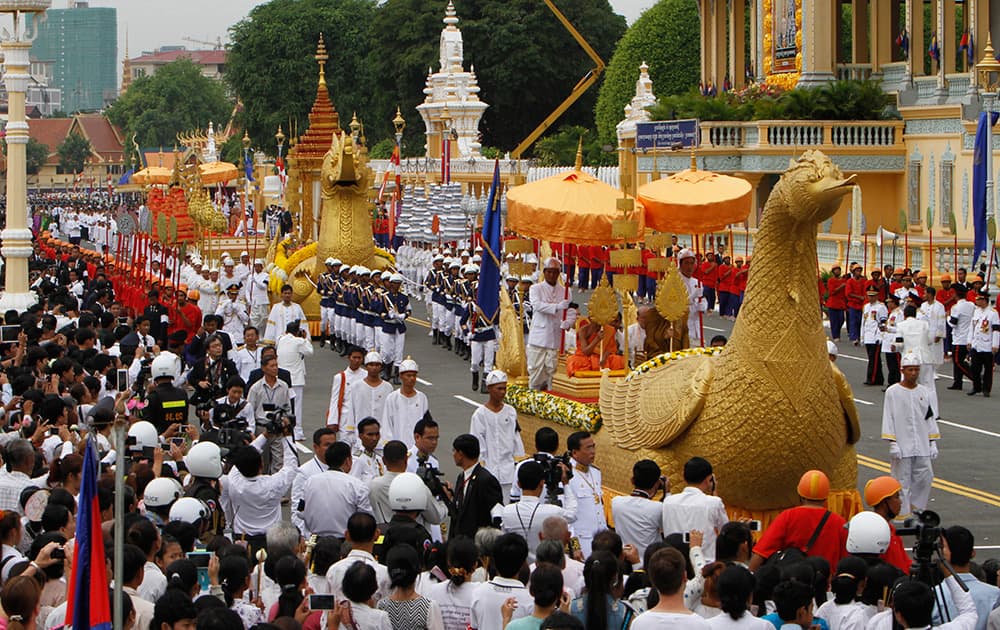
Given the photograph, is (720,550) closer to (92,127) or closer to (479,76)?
(479,76)

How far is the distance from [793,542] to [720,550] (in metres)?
1.07

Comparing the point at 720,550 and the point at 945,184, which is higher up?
the point at 945,184

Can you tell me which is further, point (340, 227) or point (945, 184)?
point (945, 184)

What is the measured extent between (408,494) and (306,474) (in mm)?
2072

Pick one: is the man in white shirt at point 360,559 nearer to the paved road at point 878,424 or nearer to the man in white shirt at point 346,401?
the paved road at point 878,424

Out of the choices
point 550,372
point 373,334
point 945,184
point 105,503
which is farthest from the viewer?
point 945,184

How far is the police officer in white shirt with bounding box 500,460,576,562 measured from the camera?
10312 millimetres

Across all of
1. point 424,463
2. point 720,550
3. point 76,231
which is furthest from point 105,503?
point 76,231

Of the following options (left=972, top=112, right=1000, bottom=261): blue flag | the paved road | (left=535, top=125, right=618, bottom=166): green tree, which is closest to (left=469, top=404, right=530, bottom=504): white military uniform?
the paved road

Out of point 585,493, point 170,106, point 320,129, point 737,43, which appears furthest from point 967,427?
point 170,106

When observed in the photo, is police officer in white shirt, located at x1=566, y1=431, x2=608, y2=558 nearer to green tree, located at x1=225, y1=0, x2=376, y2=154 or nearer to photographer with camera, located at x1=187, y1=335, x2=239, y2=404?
photographer with camera, located at x1=187, y1=335, x2=239, y2=404

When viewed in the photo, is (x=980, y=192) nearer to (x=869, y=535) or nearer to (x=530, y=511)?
(x=530, y=511)

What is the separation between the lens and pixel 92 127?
6201 inches

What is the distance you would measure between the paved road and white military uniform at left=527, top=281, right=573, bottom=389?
2.59 feet
